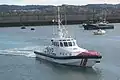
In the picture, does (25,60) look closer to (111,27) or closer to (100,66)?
(100,66)

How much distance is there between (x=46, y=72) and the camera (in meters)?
40.4

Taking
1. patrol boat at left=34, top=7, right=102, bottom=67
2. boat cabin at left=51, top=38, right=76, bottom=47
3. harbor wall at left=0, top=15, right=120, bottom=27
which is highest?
boat cabin at left=51, top=38, right=76, bottom=47

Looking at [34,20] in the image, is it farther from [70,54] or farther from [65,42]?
[70,54]

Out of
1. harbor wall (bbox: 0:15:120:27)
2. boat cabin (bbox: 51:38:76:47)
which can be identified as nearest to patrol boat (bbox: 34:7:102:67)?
boat cabin (bbox: 51:38:76:47)

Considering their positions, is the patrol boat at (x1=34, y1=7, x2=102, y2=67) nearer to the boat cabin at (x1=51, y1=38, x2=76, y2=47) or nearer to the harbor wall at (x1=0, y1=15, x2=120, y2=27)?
the boat cabin at (x1=51, y1=38, x2=76, y2=47)

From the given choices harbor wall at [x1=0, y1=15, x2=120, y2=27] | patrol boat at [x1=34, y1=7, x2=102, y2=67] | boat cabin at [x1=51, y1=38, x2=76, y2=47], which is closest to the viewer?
patrol boat at [x1=34, y1=7, x2=102, y2=67]

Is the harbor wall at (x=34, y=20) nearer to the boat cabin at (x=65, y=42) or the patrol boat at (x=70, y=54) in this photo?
the patrol boat at (x=70, y=54)

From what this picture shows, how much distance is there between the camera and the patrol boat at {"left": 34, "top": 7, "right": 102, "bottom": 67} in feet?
132

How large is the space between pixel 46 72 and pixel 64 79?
3.95m

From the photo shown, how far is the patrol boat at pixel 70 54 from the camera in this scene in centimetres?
4028

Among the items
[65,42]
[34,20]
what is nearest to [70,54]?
[65,42]

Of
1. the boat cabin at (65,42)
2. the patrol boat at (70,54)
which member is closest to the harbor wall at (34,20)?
the patrol boat at (70,54)

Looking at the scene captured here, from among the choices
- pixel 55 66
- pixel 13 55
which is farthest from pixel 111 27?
pixel 55 66

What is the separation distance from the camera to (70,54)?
41.1m
